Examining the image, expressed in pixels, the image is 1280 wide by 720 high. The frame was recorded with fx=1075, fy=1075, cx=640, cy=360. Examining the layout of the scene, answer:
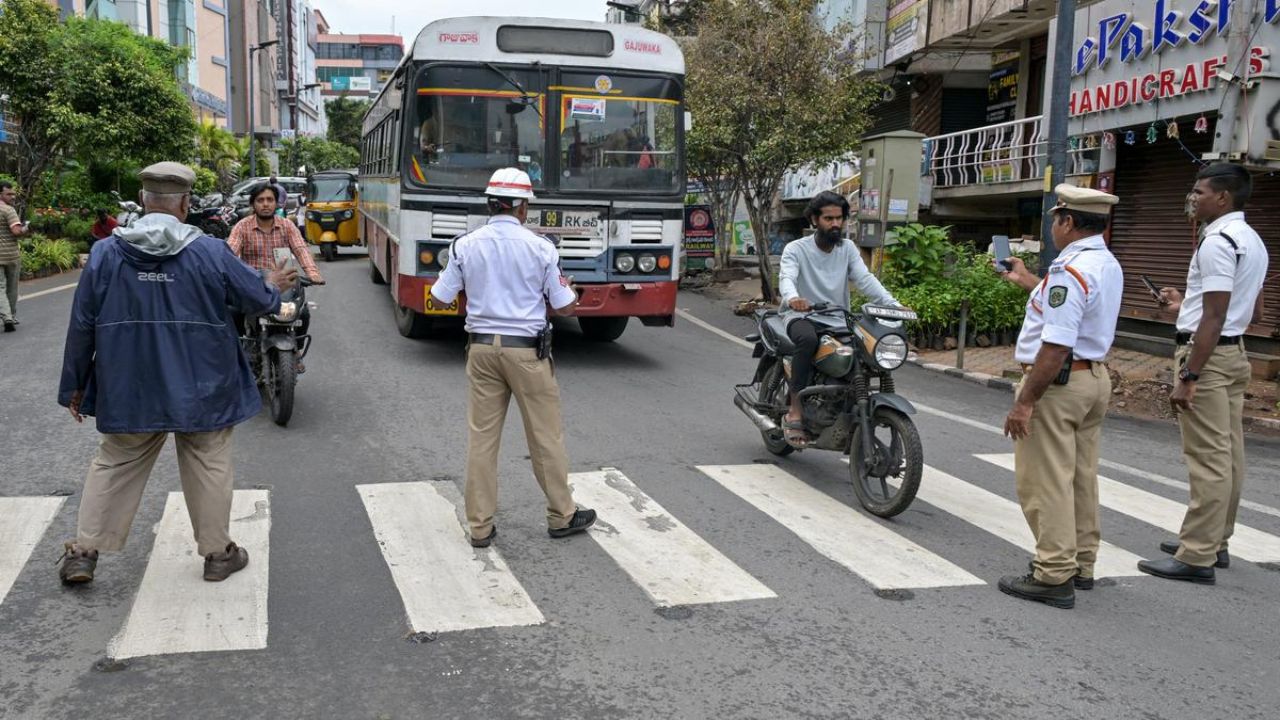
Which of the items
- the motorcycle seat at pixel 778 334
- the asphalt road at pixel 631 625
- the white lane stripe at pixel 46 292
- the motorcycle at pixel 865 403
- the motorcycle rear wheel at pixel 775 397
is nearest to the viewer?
the asphalt road at pixel 631 625

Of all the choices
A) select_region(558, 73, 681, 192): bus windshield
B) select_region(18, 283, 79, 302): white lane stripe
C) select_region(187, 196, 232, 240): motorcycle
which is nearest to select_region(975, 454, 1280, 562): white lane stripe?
select_region(558, 73, 681, 192): bus windshield

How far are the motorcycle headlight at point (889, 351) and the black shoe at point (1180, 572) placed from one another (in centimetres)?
171

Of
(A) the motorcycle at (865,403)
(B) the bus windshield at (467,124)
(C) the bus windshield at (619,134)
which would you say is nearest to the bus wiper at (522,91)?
(B) the bus windshield at (467,124)

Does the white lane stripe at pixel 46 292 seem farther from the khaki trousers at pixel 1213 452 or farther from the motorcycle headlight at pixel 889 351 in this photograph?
the khaki trousers at pixel 1213 452

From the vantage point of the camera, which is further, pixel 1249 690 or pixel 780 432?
pixel 780 432

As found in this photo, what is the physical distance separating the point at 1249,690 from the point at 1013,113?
18.9 metres

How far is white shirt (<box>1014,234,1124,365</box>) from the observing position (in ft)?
14.9

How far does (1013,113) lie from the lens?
21.1 m

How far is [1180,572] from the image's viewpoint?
5.20 metres

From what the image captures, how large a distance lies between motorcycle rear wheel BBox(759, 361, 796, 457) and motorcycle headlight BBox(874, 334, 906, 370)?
40.5 inches

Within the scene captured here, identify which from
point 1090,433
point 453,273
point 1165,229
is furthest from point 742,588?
point 1165,229

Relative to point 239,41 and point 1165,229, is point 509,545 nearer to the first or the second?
point 1165,229

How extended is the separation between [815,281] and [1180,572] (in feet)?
9.09

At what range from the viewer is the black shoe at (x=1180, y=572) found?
17.0ft
